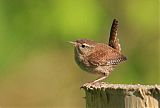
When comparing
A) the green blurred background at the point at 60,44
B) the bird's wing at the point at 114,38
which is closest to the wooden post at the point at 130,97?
the green blurred background at the point at 60,44

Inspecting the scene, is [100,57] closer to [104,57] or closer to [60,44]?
[104,57]

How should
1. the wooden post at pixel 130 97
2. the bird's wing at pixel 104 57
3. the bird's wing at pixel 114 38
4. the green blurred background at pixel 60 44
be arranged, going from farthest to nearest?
the bird's wing at pixel 114 38
the bird's wing at pixel 104 57
the green blurred background at pixel 60 44
the wooden post at pixel 130 97

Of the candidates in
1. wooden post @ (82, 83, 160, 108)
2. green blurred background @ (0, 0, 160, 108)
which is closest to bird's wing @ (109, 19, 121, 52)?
green blurred background @ (0, 0, 160, 108)

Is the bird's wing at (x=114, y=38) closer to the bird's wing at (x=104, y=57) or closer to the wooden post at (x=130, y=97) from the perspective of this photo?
the bird's wing at (x=104, y=57)

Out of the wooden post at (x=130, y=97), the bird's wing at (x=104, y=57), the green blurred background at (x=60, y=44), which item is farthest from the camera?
the bird's wing at (x=104, y=57)

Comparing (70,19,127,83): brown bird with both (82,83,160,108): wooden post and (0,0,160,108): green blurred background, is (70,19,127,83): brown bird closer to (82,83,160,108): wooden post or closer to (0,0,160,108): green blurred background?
(0,0,160,108): green blurred background

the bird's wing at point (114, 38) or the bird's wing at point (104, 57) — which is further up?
the bird's wing at point (114, 38)

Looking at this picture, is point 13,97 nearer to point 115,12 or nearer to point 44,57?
point 44,57

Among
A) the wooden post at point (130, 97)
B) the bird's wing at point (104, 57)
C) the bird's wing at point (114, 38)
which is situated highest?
the bird's wing at point (114, 38)
